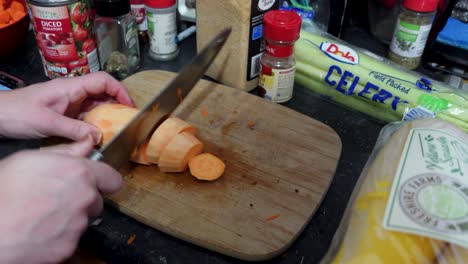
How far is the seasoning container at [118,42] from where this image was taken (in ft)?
3.47

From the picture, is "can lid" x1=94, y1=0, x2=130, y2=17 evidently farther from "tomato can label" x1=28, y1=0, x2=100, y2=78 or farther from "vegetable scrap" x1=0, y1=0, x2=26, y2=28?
"vegetable scrap" x1=0, y1=0, x2=26, y2=28

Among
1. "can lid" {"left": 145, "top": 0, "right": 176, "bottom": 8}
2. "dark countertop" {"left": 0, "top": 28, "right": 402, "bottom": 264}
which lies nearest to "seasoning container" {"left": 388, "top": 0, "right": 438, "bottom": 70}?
"dark countertop" {"left": 0, "top": 28, "right": 402, "bottom": 264}

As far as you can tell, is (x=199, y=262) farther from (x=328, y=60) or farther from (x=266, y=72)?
(x=328, y=60)

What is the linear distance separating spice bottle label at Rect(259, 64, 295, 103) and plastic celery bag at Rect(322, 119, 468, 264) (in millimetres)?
341

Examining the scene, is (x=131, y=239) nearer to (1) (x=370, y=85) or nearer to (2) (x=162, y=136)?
(2) (x=162, y=136)

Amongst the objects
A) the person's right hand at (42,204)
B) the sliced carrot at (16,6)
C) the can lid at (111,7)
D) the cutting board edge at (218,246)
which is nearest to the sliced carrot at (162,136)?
the cutting board edge at (218,246)

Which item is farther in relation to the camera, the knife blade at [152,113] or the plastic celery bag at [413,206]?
the knife blade at [152,113]

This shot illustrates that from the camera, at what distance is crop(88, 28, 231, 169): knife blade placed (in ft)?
2.30

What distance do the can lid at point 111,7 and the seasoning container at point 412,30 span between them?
2.11ft

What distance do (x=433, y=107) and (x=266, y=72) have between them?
1.17 ft

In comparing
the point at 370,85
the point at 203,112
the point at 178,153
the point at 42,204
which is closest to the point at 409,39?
the point at 370,85

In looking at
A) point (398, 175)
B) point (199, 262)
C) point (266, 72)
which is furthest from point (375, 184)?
point (266, 72)

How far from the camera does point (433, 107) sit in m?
0.91

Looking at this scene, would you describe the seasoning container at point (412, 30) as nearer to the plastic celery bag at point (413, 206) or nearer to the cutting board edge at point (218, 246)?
the plastic celery bag at point (413, 206)
